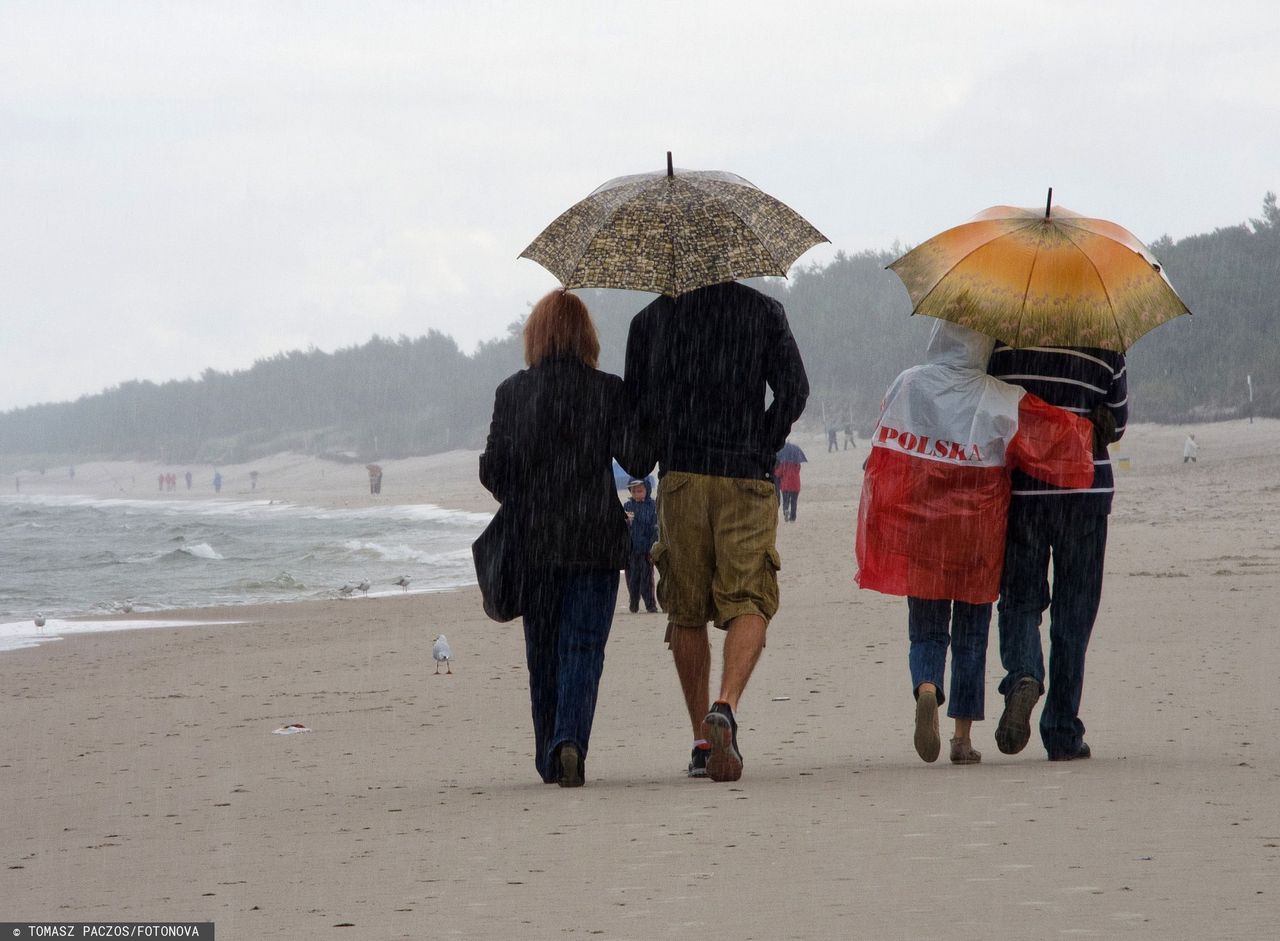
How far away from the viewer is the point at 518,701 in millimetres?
6938

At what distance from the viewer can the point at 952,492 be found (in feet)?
14.5

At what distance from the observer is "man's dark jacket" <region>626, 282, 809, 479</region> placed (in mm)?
4281

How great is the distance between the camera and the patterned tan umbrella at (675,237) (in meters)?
4.31

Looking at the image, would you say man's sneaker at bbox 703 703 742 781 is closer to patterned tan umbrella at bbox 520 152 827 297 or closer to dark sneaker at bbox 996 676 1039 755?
dark sneaker at bbox 996 676 1039 755

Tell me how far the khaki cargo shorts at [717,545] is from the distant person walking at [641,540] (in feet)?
19.6

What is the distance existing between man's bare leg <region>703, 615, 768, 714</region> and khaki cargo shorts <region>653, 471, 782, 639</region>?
0.03m

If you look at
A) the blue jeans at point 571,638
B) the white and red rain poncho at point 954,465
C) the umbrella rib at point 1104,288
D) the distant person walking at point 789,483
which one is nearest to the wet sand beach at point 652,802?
the blue jeans at point 571,638

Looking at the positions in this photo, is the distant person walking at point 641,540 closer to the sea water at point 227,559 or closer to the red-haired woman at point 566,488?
the sea water at point 227,559

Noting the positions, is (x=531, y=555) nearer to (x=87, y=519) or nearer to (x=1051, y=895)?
(x=1051, y=895)

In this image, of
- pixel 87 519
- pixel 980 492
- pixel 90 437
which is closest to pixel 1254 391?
pixel 87 519

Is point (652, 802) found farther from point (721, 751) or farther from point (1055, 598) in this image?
point (1055, 598)

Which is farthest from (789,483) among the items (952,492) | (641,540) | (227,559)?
(952,492)

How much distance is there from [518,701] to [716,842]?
375 cm

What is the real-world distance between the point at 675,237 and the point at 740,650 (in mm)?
1305
